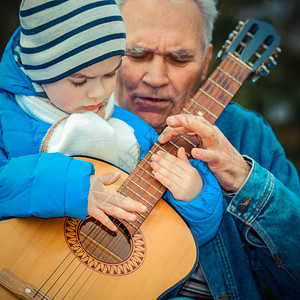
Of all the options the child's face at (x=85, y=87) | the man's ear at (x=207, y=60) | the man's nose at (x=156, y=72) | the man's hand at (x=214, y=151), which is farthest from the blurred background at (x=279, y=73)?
the child's face at (x=85, y=87)

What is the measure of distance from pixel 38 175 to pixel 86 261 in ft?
0.55

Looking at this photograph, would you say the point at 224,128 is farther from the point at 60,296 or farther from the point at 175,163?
the point at 60,296

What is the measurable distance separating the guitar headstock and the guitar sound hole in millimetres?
543

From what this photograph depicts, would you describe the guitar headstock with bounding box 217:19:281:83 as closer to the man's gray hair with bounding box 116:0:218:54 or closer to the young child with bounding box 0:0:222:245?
the man's gray hair with bounding box 116:0:218:54

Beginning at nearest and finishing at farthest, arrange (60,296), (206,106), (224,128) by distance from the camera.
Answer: (60,296)
(206,106)
(224,128)

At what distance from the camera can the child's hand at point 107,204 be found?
0.63 meters

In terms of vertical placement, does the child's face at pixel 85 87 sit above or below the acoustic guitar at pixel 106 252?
above

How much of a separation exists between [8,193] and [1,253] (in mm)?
97

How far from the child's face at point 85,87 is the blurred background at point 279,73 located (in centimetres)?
57

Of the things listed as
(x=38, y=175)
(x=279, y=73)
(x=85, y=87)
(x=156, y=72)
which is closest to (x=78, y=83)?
(x=85, y=87)

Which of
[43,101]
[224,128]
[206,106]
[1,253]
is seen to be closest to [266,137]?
[224,128]

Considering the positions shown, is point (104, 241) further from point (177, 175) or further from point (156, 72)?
point (156, 72)

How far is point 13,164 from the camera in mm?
611

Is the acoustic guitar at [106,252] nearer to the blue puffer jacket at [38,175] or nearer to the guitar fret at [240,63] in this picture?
the blue puffer jacket at [38,175]
